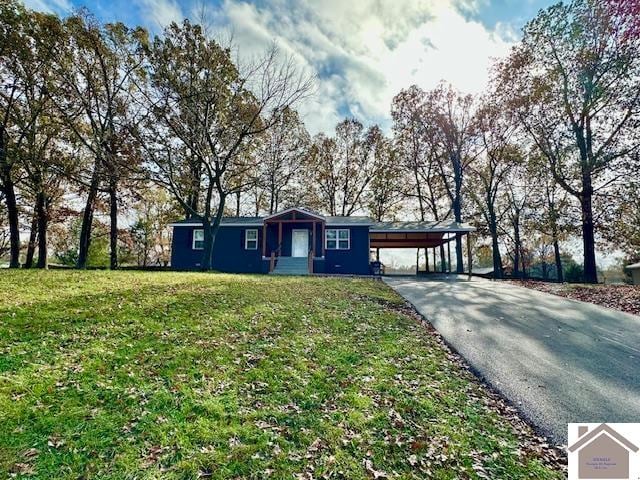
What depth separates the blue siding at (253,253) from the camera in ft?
66.9

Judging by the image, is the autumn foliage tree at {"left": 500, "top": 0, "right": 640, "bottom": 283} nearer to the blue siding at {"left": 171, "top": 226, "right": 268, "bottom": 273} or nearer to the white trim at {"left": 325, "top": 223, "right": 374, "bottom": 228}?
the white trim at {"left": 325, "top": 223, "right": 374, "bottom": 228}

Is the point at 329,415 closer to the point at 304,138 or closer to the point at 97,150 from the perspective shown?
the point at 97,150

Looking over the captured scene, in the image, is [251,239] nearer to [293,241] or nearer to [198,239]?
[293,241]

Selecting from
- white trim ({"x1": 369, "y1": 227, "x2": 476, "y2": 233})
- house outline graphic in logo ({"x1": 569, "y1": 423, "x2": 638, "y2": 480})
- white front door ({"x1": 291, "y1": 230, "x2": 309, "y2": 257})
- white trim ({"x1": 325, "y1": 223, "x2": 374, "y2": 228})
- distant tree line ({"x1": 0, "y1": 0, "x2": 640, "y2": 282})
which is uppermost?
distant tree line ({"x1": 0, "y1": 0, "x2": 640, "y2": 282})

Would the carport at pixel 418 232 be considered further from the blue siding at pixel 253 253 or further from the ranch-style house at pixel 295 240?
the blue siding at pixel 253 253

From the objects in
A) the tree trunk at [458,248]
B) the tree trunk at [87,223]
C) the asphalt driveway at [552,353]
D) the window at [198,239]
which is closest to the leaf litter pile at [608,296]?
the asphalt driveway at [552,353]

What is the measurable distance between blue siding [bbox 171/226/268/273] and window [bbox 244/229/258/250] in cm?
20

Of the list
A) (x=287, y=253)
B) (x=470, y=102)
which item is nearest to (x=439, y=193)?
(x=470, y=102)

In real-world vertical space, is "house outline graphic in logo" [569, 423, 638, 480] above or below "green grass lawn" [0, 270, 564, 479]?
below

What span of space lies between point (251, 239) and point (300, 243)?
128 inches

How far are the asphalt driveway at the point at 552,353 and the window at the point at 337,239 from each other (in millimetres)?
10479

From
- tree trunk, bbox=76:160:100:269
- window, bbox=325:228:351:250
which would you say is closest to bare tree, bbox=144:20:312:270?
tree trunk, bbox=76:160:100:269

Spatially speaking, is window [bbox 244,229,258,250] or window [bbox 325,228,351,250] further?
window [bbox 244,229,258,250]

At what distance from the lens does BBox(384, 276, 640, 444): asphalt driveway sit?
13.1 ft
